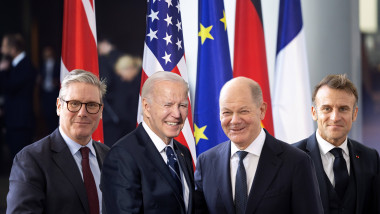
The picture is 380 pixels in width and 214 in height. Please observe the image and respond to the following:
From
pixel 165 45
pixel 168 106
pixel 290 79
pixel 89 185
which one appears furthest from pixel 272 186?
pixel 290 79

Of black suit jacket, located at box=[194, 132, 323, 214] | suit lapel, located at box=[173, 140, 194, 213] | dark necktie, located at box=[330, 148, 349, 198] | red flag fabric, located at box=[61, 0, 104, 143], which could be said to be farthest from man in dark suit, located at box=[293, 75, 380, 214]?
red flag fabric, located at box=[61, 0, 104, 143]

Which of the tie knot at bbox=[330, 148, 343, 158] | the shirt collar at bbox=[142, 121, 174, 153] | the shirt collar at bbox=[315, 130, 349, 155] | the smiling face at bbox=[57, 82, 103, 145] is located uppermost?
the smiling face at bbox=[57, 82, 103, 145]

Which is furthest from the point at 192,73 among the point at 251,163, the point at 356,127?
the point at 251,163

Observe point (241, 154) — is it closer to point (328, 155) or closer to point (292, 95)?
point (328, 155)

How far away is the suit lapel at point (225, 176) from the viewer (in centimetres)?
216

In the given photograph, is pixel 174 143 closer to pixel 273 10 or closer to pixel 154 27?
pixel 154 27

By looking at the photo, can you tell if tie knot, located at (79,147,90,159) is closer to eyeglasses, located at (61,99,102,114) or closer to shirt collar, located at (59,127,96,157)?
shirt collar, located at (59,127,96,157)

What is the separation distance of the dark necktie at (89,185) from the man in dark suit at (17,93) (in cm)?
217

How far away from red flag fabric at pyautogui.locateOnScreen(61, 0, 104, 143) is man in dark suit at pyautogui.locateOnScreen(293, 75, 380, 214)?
1704 millimetres

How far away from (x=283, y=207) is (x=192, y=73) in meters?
2.72

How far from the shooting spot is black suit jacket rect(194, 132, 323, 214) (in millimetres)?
2125

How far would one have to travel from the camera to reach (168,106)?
2.11 meters

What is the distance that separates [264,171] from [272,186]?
0.08 meters

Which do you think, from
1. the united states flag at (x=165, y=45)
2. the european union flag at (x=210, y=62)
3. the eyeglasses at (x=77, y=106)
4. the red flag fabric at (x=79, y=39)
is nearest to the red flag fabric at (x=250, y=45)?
the european union flag at (x=210, y=62)
